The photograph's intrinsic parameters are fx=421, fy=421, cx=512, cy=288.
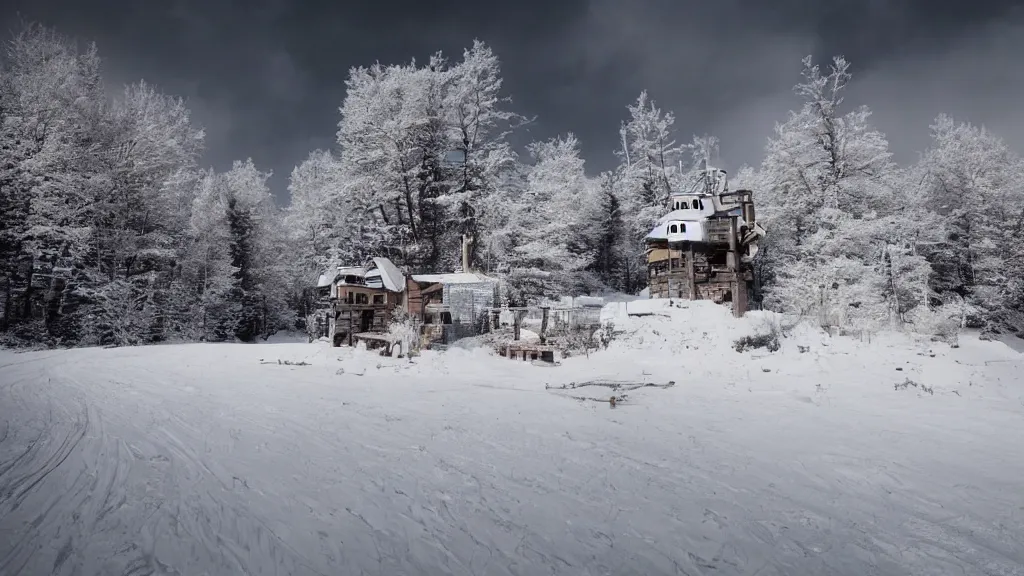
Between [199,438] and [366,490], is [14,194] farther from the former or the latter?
[366,490]

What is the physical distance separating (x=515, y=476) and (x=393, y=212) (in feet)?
96.9

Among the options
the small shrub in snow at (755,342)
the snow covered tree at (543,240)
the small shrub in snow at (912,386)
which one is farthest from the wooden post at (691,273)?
the small shrub in snow at (912,386)

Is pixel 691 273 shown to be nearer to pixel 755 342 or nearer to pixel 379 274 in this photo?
pixel 755 342

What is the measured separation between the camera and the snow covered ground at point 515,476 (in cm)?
362

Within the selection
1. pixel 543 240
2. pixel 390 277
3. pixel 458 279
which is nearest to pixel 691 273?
pixel 543 240

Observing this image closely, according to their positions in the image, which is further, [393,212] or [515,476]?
[393,212]

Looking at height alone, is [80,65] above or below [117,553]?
above

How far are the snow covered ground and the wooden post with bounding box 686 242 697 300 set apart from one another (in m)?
15.4

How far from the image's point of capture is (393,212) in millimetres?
32219

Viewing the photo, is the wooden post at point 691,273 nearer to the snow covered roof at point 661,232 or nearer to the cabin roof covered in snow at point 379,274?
the snow covered roof at point 661,232

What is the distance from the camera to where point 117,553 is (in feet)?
11.3

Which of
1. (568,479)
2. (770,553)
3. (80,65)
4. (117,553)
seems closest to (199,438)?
(117,553)

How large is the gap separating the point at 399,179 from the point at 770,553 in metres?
28.3

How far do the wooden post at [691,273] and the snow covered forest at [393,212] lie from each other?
204 inches
